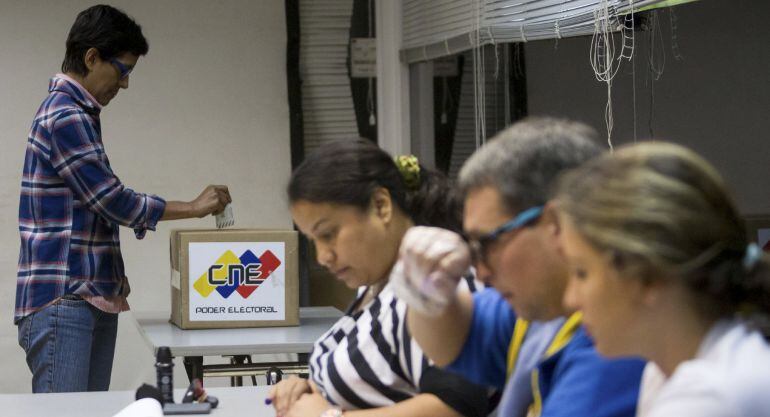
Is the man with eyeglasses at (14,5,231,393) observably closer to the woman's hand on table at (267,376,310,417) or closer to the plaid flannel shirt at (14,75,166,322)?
the plaid flannel shirt at (14,75,166,322)

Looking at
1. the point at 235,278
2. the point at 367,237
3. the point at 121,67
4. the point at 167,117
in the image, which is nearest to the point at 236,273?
the point at 235,278

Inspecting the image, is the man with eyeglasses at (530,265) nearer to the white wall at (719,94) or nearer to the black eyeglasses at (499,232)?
the black eyeglasses at (499,232)

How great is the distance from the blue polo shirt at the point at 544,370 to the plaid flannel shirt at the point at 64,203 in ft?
5.98

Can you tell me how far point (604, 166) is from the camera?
973mm

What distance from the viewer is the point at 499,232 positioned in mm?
1154

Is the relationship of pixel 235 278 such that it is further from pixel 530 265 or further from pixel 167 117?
pixel 530 265

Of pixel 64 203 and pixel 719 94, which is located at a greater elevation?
pixel 719 94

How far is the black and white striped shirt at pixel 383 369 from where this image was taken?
1573 mm

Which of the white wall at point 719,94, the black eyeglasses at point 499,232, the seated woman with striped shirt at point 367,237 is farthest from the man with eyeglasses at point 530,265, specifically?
the white wall at point 719,94

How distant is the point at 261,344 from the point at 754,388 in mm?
2472

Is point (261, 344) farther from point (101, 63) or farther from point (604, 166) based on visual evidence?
point (604, 166)

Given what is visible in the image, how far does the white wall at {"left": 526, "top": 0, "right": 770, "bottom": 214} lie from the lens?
3.84 metres

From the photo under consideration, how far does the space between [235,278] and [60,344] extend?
714mm

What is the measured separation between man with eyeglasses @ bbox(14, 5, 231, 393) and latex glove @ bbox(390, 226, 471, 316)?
1941 mm
